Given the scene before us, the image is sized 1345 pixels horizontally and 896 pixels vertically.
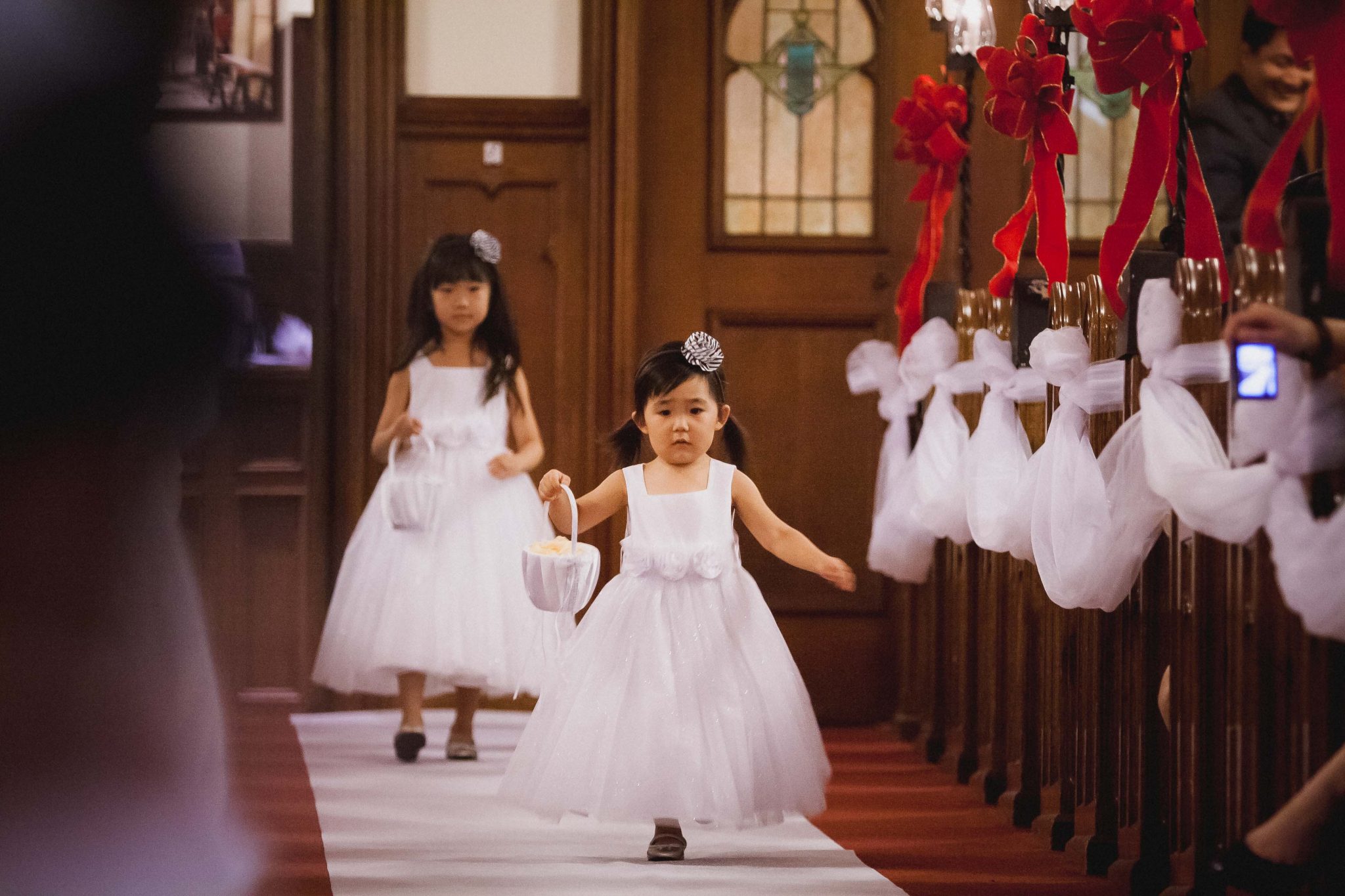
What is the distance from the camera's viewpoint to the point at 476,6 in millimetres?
5344

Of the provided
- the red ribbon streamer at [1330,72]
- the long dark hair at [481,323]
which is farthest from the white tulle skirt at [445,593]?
the red ribbon streamer at [1330,72]

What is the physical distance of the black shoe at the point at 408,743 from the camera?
14.0 ft

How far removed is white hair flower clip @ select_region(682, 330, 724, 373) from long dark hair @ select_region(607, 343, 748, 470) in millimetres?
15

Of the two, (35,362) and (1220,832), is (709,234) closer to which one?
(1220,832)

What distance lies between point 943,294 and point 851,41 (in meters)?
1.26

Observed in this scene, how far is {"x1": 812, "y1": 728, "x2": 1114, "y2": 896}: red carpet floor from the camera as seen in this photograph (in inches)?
111

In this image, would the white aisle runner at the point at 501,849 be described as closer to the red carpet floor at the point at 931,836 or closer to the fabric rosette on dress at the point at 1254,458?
the red carpet floor at the point at 931,836

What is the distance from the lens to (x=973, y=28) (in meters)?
4.38

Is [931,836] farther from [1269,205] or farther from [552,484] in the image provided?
[1269,205]

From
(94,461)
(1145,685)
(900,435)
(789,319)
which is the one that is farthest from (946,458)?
(94,461)

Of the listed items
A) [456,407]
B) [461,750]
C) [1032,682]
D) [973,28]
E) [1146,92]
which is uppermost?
[973,28]

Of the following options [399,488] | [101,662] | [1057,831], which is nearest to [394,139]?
[399,488]

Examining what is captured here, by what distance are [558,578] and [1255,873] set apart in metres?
1.30

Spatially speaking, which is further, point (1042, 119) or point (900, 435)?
point (900, 435)
